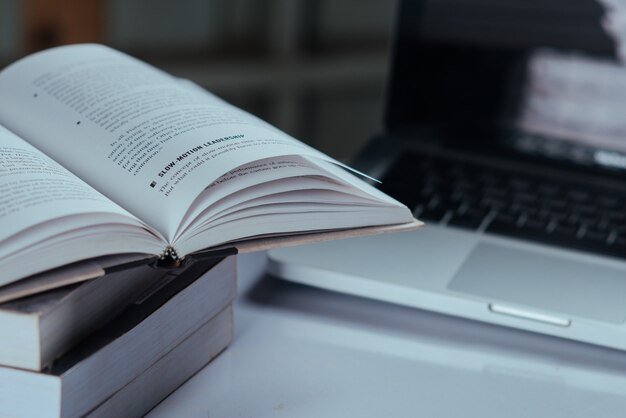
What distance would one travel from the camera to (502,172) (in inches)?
29.9

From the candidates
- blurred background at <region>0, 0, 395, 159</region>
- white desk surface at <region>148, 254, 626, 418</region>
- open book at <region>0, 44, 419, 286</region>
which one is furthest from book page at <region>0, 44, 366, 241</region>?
blurred background at <region>0, 0, 395, 159</region>

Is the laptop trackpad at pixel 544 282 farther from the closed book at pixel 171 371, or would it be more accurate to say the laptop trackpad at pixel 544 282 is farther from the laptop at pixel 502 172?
the closed book at pixel 171 371

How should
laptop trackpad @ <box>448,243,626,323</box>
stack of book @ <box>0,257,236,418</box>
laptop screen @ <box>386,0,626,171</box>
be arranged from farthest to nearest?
1. laptop screen @ <box>386,0,626,171</box>
2. laptop trackpad @ <box>448,243,626,323</box>
3. stack of book @ <box>0,257,236,418</box>

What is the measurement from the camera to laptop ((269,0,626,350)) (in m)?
0.58

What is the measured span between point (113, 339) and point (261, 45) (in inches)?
64.7

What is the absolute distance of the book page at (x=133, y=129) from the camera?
46 cm

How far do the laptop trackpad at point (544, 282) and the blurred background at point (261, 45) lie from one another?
1.32 meters

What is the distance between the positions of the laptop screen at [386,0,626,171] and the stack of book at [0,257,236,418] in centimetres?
35

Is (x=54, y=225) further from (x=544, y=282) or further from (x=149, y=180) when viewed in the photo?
(x=544, y=282)

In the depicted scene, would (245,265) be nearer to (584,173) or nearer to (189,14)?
(584,173)


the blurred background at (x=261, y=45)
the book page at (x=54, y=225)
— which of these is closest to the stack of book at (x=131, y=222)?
the book page at (x=54, y=225)

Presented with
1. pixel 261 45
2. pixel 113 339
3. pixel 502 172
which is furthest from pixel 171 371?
pixel 261 45

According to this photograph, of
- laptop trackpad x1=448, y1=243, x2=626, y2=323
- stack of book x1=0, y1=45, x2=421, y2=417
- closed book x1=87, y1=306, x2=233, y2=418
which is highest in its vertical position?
stack of book x1=0, y1=45, x2=421, y2=417

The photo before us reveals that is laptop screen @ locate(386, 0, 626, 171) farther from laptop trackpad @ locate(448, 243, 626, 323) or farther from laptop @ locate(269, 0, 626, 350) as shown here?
laptop trackpad @ locate(448, 243, 626, 323)
